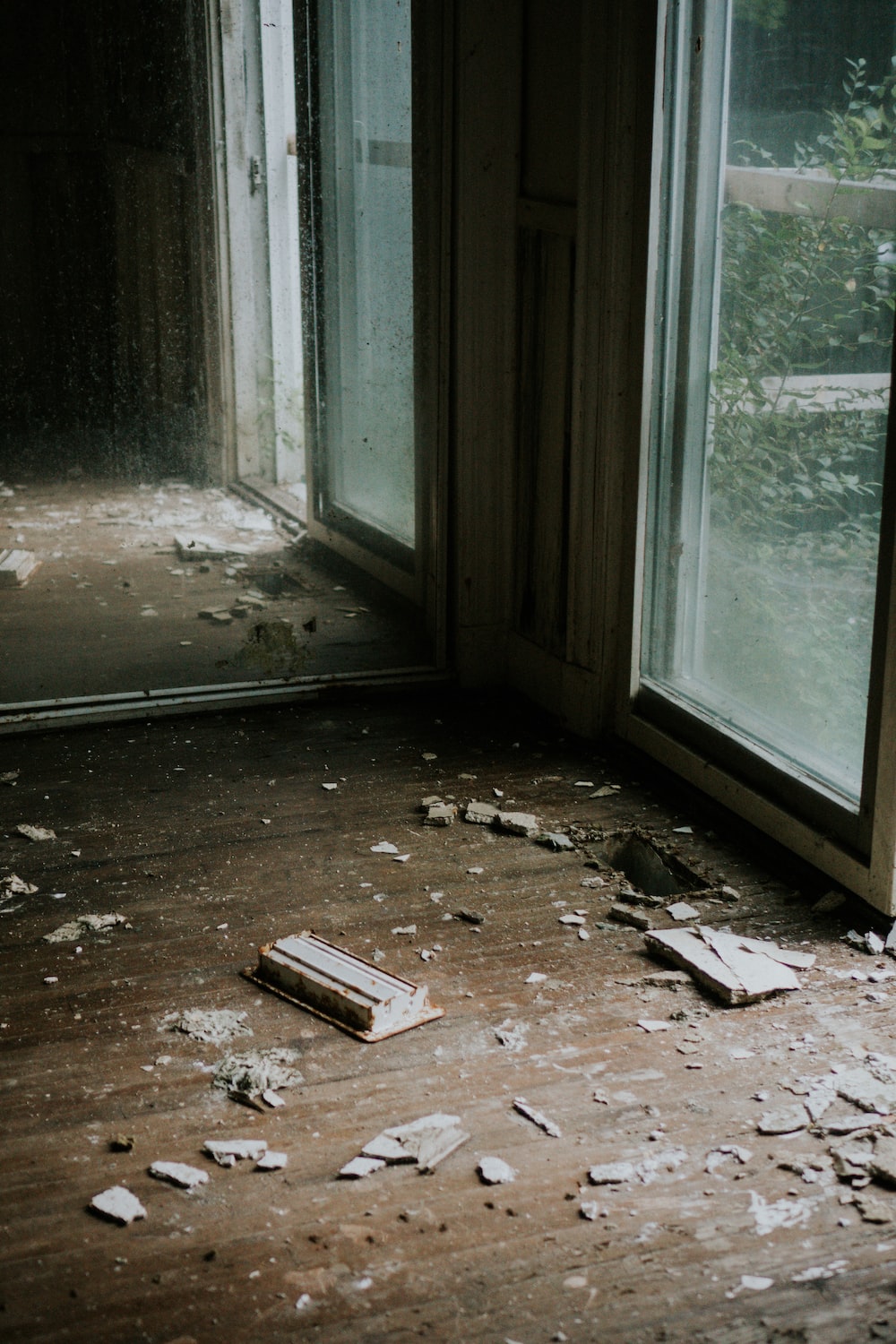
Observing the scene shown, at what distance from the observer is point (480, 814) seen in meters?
3.20

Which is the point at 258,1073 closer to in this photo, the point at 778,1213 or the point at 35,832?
the point at 778,1213

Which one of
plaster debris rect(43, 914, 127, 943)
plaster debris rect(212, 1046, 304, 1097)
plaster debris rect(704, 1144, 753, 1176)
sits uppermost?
plaster debris rect(704, 1144, 753, 1176)

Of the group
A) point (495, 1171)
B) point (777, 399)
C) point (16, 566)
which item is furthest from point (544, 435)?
point (495, 1171)

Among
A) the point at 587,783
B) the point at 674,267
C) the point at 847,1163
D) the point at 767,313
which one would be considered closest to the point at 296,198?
the point at 674,267

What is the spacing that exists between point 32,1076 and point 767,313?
80.2 inches

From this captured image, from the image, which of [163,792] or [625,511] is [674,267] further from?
[163,792]

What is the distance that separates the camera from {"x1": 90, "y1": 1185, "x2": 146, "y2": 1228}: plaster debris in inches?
76.0

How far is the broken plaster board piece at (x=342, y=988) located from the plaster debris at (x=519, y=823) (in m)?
0.67

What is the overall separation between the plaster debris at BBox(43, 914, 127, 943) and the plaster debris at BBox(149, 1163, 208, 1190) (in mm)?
732

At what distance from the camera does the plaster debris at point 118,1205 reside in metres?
1.93

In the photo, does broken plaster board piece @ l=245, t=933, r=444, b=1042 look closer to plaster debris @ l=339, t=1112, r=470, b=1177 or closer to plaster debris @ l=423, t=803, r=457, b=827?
plaster debris @ l=339, t=1112, r=470, b=1177

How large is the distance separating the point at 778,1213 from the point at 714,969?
2.06 feet

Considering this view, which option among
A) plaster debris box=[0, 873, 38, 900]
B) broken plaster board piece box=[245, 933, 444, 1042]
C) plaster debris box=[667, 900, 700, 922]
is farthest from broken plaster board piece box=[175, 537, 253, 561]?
plaster debris box=[667, 900, 700, 922]

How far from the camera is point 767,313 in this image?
2.95 m
